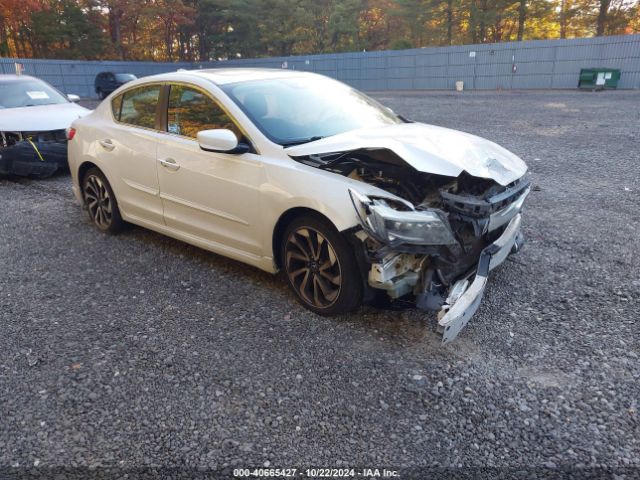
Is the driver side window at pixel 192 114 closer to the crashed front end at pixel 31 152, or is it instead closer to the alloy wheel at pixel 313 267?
the alloy wheel at pixel 313 267

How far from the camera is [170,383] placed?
2850 mm

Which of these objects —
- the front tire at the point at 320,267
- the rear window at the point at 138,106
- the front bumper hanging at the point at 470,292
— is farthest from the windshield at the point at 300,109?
the front bumper hanging at the point at 470,292

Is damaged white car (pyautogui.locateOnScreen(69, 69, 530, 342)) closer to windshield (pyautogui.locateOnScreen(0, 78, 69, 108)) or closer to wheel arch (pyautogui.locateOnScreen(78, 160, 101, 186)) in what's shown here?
wheel arch (pyautogui.locateOnScreen(78, 160, 101, 186))

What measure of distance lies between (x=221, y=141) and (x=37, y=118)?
572 centimetres

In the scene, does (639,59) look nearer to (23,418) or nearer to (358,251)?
(358,251)

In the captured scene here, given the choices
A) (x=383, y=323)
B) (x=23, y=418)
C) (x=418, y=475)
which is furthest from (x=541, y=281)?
(x=23, y=418)

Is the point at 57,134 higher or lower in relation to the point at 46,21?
lower

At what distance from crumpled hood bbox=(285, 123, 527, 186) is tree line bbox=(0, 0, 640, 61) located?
108 feet

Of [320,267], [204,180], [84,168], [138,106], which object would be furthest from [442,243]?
[84,168]

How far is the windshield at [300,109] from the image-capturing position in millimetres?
3830

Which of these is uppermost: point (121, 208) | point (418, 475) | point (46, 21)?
point (46, 21)

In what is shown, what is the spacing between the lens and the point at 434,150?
11.1 ft

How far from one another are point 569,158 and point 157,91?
680 centimetres

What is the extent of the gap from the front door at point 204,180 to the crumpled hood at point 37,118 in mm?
3793
